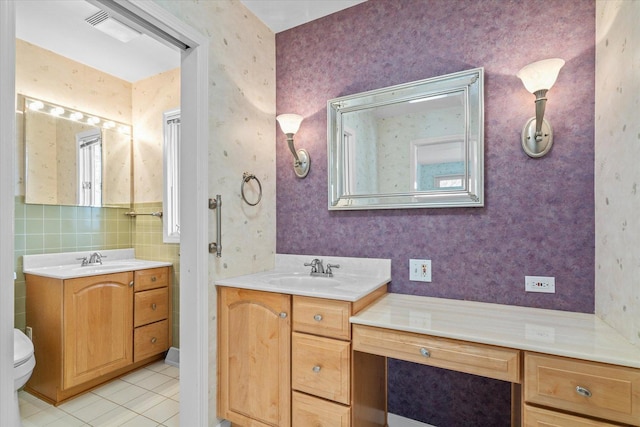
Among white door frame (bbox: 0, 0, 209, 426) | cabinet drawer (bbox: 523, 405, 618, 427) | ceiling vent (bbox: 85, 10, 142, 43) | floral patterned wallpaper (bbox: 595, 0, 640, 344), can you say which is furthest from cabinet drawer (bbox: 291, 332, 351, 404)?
ceiling vent (bbox: 85, 10, 142, 43)

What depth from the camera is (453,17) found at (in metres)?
1.72

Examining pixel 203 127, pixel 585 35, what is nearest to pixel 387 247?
pixel 203 127

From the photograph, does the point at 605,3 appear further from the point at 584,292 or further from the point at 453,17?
the point at 584,292

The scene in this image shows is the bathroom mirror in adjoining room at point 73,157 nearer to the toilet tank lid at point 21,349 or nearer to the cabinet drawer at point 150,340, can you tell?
the toilet tank lid at point 21,349

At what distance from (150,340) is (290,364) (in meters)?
1.69

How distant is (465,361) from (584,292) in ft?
2.46

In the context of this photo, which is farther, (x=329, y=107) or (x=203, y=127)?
(x=329, y=107)

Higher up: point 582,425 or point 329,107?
point 329,107

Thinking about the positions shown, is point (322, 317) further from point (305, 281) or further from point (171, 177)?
point (171, 177)

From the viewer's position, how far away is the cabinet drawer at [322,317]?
4.61 feet

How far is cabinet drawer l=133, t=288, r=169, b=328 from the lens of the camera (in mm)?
2500

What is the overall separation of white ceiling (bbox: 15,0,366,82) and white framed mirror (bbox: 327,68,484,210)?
0.65 metres

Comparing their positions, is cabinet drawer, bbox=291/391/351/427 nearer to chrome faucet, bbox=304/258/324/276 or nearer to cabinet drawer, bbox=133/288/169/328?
chrome faucet, bbox=304/258/324/276

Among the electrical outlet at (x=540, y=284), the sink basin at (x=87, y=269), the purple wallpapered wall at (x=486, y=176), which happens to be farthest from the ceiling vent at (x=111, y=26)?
the electrical outlet at (x=540, y=284)
